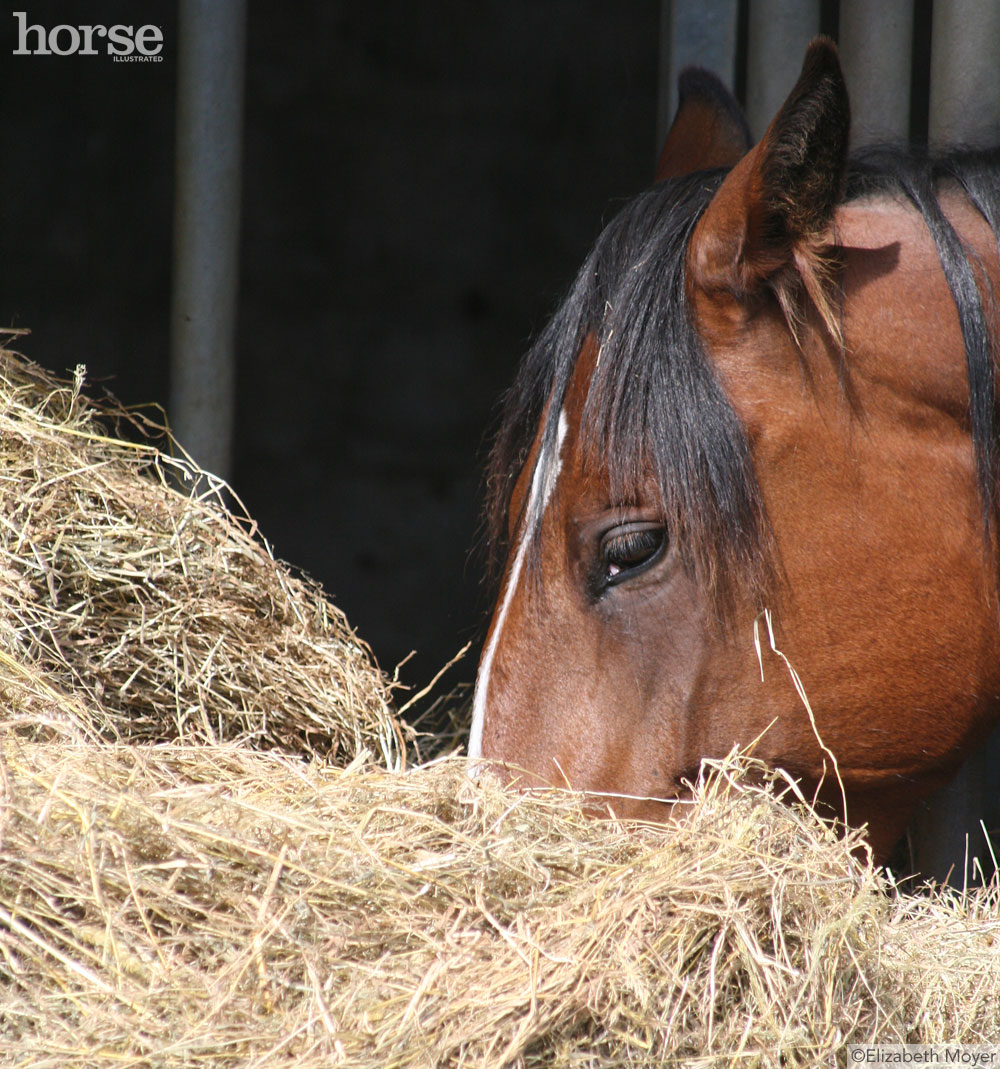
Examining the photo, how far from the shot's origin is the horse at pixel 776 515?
1.36 m

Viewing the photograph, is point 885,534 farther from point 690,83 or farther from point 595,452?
point 690,83

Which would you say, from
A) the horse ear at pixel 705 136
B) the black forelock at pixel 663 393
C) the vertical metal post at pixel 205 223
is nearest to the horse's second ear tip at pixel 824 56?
the black forelock at pixel 663 393

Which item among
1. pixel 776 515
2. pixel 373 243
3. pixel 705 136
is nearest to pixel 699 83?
pixel 705 136

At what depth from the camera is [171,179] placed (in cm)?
458

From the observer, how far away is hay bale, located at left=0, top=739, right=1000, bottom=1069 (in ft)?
3.05

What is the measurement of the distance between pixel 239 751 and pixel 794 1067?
0.75 meters

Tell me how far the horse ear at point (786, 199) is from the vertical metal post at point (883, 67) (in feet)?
3.46

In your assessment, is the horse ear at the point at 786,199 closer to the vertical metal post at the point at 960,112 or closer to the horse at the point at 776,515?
the horse at the point at 776,515

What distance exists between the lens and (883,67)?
7.38ft

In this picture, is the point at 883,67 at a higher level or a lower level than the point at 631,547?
higher

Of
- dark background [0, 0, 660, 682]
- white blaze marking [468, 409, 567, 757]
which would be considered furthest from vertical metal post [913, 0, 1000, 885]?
dark background [0, 0, 660, 682]

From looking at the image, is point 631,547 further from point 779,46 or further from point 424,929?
point 779,46

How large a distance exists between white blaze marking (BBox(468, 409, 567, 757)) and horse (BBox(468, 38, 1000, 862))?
0.07 ft

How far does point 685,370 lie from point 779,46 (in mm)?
1407
